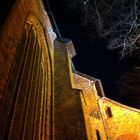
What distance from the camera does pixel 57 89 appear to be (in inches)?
379

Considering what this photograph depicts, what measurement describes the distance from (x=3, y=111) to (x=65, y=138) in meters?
Result: 3.49

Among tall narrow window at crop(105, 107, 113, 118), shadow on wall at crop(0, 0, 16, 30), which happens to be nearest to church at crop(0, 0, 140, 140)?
shadow on wall at crop(0, 0, 16, 30)

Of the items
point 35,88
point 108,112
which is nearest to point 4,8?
point 35,88

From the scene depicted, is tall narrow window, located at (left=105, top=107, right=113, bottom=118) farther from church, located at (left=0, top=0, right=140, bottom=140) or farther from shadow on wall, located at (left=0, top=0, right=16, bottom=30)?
shadow on wall, located at (left=0, top=0, right=16, bottom=30)

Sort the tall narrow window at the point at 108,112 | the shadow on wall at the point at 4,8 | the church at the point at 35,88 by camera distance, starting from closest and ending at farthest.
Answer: the shadow on wall at the point at 4,8
the church at the point at 35,88
the tall narrow window at the point at 108,112

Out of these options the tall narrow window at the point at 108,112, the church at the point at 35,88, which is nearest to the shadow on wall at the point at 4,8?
the church at the point at 35,88

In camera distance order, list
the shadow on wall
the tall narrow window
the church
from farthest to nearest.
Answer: the tall narrow window
the church
the shadow on wall

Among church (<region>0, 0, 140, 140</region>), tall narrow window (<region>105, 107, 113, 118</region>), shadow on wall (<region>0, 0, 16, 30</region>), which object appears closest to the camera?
shadow on wall (<region>0, 0, 16, 30</region>)

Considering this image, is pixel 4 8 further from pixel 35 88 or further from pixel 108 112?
pixel 108 112

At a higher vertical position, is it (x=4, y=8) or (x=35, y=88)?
(x=4, y=8)

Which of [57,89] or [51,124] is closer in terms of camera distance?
[51,124]

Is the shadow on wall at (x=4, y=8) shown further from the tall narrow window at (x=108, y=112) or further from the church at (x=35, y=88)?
the tall narrow window at (x=108, y=112)

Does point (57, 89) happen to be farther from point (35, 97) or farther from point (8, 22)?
point (8, 22)

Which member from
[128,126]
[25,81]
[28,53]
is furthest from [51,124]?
[128,126]
